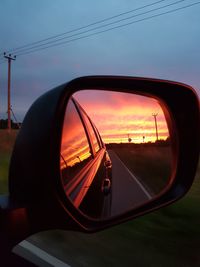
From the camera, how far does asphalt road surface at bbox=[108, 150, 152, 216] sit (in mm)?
2242

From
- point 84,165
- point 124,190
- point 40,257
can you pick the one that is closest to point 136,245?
point 40,257

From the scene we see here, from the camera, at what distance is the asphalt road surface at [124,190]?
88.3 inches

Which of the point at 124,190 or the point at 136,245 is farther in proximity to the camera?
the point at 136,245

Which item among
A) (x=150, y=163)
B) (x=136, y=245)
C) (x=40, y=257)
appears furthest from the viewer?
(x=136, y=245)

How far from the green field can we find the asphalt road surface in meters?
3.63

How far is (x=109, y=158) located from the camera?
2.63 meters

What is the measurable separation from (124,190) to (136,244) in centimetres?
478

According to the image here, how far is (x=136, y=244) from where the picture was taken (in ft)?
24.4

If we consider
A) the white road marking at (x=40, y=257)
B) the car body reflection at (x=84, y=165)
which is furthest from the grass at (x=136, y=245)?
the car body reflection at (x=84, y=165)

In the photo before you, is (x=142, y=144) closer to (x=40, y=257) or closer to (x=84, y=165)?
(x=84, y=165)

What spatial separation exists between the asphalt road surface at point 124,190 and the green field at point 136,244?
3.63m

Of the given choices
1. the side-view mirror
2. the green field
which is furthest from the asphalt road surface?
the green field

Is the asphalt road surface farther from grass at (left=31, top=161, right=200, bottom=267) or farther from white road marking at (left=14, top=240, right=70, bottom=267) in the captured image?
grass at (left=31, top=161, right=200, bottom=267)

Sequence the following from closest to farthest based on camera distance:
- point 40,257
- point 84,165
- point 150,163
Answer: point 84,165
point 150,163
point 40,257
